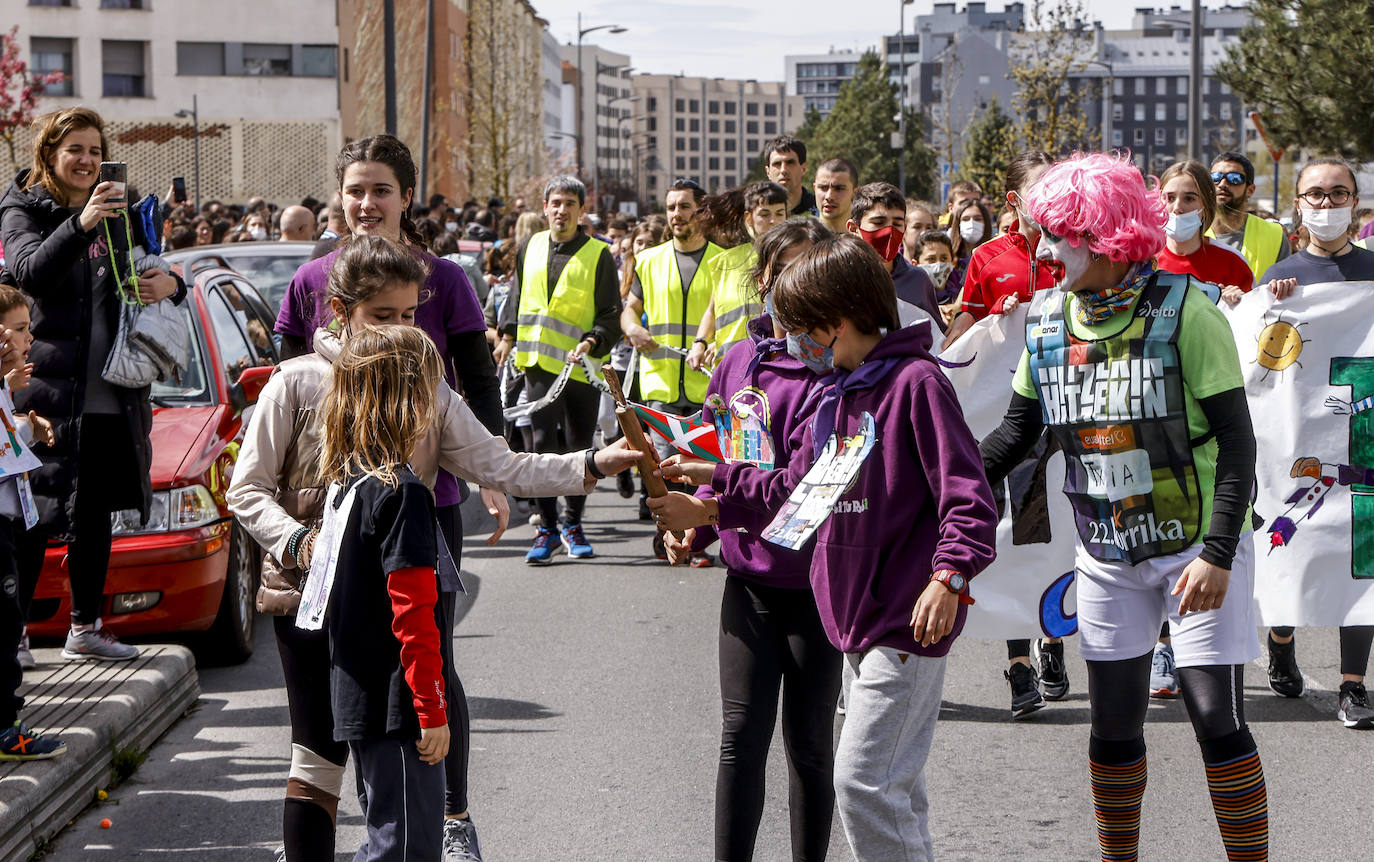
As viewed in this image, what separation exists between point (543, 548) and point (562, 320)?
55.2 inches

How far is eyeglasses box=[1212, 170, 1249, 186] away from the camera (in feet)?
26.5

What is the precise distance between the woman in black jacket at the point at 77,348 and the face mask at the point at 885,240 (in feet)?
10.4

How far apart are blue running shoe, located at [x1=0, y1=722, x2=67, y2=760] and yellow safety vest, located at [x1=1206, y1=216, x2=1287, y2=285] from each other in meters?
5.70

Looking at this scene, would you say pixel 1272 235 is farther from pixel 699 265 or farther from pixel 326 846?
pixel 326 846

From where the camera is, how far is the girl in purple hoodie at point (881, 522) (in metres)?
3.64

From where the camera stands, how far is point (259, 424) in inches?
154

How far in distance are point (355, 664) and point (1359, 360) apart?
4.60 meters

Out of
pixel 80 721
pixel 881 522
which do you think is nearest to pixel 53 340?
pixel 80 721

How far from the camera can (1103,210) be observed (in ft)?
13.4

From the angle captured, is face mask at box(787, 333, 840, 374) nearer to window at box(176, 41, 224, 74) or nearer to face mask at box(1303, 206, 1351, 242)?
face mask at box(1303, 206, 1351, 242)

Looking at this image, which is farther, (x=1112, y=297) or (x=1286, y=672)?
(x=1286, y=672)

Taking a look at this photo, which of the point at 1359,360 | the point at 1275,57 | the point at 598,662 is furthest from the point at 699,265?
the point at 1275,57

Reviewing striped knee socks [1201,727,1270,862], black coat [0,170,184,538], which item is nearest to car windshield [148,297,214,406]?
black coat [0,170,184,538]

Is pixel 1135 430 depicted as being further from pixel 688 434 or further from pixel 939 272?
pixel 939 272
